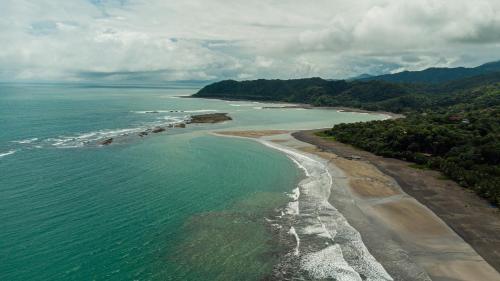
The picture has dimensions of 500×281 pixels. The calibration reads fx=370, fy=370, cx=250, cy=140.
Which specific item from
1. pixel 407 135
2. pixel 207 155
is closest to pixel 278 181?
pixel 207 155

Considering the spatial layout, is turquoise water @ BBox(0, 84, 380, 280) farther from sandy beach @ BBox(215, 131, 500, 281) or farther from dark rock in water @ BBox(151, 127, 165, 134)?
dark rock in water @ BBox(151, 127, 165, 134)

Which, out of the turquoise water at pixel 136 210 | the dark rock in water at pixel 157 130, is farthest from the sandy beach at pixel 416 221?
the dark rock in water at pixel 157 130

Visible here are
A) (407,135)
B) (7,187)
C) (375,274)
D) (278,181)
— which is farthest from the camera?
(407,135)

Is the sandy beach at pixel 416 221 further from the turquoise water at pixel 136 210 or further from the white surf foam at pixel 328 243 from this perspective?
the turquoise water at pixel 136 210

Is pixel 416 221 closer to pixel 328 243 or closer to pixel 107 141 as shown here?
pixel 328 243

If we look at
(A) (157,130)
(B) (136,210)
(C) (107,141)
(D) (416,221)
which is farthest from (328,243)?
(A) (157,130)

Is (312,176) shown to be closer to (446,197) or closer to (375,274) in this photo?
(446,197)

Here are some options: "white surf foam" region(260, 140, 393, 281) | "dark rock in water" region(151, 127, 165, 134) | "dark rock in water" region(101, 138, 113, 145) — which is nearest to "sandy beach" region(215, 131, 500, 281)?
"white surf foam" region(260, 140, 393, 281)
